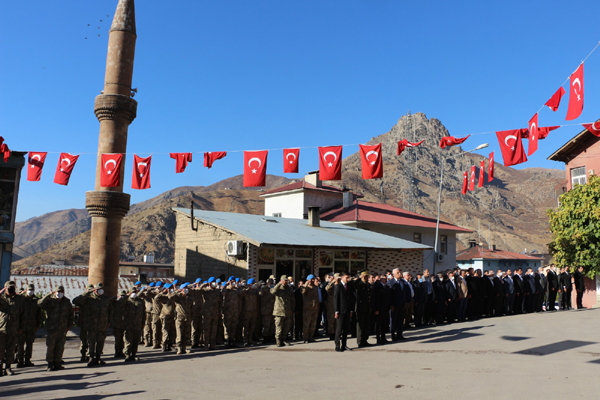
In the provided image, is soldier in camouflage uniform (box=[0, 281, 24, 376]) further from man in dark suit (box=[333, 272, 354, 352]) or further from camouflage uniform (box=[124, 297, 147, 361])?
man in dark suit (box=[333, 272, 354, 352])

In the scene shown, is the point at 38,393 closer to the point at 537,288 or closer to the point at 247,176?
the point at 247,176

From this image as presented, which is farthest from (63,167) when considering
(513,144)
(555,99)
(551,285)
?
(551,285)

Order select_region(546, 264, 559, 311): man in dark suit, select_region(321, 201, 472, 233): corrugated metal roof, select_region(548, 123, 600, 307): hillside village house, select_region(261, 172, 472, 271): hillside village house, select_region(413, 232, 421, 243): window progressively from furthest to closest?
select_region(413, 232, 421, 243): window < select_region(261, 172, 472, 271): hillside village house < select_region(321, 201, 472, 233): corrugated metal roof < select_region(548, 123, 600, 307): hillside village house < select_region(546, 264, 559, 311): man in dark suit

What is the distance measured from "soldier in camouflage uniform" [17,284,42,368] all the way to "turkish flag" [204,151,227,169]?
9.35m

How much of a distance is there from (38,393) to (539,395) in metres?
7.76

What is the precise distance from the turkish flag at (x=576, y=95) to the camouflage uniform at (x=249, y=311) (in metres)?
10.1

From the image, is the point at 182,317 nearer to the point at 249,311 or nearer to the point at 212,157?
the point at 249,311

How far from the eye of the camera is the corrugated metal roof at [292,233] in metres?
19.3

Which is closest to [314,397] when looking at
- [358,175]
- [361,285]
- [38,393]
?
[38,393]

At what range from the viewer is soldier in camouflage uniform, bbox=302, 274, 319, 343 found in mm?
13742

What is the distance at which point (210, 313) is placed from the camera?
1289 centimetres

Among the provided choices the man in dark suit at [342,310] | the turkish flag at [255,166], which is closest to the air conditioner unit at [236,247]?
the turkish flag at [255,166]

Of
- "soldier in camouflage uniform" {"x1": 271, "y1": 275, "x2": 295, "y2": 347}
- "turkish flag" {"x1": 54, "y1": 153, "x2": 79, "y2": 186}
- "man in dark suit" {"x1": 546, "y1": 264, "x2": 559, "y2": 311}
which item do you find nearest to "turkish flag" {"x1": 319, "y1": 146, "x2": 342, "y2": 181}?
"soldier in camouflage uniform" {"x1": 271, "y1": 275, "x2": 295, "y2": 347}

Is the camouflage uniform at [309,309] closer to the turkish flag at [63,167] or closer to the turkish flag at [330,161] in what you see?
the turkish flag at [330,161]
